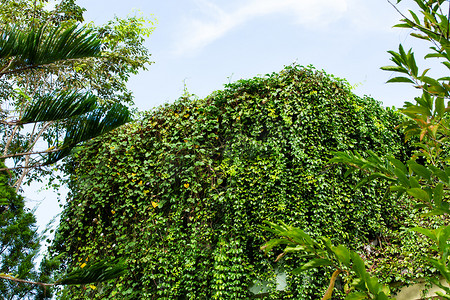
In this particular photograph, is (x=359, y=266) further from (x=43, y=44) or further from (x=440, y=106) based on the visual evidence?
(x=43, y=44)

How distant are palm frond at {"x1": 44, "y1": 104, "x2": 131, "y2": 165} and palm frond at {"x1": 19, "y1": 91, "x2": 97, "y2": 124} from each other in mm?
72

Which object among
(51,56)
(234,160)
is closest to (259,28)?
(234,160)

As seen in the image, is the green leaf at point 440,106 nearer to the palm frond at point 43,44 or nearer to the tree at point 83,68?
the palm frond at point 43,44

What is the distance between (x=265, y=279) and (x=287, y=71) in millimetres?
2870

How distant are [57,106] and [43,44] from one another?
44 cm

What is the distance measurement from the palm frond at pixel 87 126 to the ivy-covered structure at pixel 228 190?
2083 millimetres

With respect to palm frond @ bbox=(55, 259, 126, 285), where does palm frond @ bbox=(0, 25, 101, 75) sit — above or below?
above

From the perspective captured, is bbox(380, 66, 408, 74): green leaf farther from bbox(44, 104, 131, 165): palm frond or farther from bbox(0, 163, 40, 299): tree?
bbox(0, 163, 40, 299): tree

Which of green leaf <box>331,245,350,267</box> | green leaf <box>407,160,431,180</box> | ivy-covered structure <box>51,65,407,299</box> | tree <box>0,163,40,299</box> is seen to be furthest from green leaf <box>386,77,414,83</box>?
ivy-covered structure <box>51,65,407,299</box>

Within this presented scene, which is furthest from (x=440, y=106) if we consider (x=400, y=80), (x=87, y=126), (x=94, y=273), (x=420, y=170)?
(x=87, y=126)

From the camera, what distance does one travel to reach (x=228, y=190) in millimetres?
4375

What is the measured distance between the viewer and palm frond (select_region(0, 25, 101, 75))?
231cm

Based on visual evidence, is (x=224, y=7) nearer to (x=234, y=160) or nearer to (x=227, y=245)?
(x=234, y=160)

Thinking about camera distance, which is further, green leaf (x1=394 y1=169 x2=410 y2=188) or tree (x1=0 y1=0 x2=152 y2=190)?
tree (x1=0 y1=0 x2=152 y2=190)
